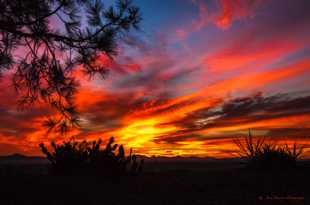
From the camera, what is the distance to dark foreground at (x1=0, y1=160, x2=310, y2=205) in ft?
14.6

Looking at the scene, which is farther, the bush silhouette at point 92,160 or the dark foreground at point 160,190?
the bush silhouette at point 92,160

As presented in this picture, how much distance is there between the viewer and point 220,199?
4492mm

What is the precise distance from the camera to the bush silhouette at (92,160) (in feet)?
22.6

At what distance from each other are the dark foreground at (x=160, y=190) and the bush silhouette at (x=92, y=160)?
1.37ft

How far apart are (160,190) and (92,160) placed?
231 centimetres

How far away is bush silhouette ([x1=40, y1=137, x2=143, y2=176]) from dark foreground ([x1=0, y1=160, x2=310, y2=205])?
0.42 meters

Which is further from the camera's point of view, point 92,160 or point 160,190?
point 92,160

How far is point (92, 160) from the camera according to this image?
23.7ft

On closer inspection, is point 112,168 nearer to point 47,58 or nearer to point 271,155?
point 47,58

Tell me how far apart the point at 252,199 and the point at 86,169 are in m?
3.53

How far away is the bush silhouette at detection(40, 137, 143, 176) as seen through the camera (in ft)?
22.6

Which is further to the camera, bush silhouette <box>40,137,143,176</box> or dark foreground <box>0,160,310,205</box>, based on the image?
bush silhouette <box>40,137,143,176</box>

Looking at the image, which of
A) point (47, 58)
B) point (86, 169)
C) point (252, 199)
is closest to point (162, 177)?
point (86, 169)

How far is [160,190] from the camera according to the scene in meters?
5.27
